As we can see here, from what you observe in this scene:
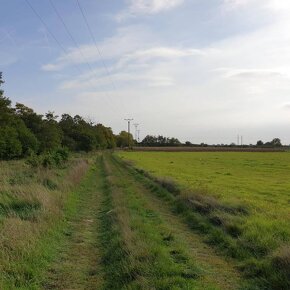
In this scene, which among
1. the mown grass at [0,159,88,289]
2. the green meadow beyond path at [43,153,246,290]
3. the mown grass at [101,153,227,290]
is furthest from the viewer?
the mown grass at [0,159,88,289]

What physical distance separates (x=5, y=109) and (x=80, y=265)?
4121 cm

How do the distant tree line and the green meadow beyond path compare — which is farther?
the distant tree line

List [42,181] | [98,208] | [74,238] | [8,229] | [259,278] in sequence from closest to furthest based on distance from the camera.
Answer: [259,278] < [8,229] < [74,238] < [98,208] < [42,181]

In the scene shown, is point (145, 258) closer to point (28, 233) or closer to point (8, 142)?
point (28, 233)

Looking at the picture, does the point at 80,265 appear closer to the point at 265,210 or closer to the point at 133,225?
the point at 133,225

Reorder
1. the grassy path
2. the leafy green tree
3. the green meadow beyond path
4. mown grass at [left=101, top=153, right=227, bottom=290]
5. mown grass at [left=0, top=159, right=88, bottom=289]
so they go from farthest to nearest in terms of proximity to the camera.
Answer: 1. the leafy green tree
2. the grassy path
3. mown grass at [left=0, top=159, right=88, bottom=289]
4. the green meadow beyond path
5. mown grass at [left=101, top=153, right=227, bottom=290]

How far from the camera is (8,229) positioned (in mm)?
10094

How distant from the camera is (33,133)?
6162cm

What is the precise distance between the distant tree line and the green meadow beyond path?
26352 millimetres

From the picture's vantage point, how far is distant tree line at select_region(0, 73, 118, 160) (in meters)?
44.7

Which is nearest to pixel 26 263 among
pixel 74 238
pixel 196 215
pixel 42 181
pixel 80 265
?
pixel 80 265

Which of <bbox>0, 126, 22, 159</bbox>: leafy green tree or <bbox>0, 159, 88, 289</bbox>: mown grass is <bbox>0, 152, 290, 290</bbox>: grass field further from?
<bbox>0, 126, 22, 159</bbox>: leafy green tree

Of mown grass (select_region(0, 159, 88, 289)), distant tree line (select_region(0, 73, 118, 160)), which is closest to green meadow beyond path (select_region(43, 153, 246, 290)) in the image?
mown grass (select_region(0, 159, 88, 289))

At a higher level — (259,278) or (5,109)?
(5,109)
